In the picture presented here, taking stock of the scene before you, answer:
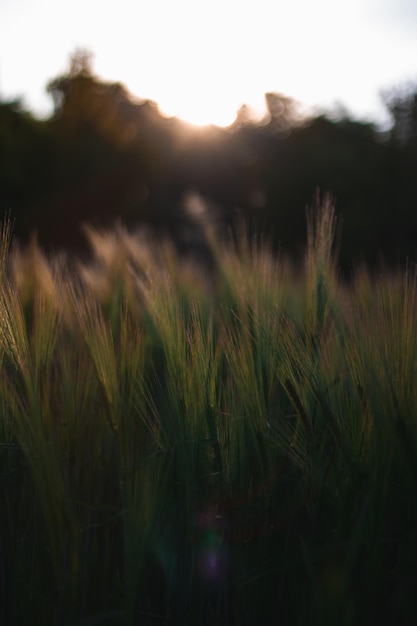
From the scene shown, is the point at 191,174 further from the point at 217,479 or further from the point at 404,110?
A: the point at 217,479

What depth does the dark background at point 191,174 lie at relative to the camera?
9797 mm

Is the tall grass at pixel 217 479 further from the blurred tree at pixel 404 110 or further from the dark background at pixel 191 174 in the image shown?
the blurred tree at pixel 404 110

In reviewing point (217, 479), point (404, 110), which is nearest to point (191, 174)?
point (404, 110)

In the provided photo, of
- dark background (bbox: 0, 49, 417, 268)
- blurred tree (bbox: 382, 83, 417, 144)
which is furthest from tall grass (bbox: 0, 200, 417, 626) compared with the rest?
blurred tree (bbox: 382, 83, 417, 144)

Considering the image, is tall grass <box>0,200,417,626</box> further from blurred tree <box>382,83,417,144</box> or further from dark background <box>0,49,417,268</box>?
blurred tree <box>382,83,417,144</box>

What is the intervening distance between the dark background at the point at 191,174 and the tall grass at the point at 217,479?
6.71 metres

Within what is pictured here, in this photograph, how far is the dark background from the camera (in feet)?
32.1

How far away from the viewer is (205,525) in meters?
1.28

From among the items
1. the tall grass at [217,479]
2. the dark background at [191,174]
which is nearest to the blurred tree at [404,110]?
the dark background at [191,174]

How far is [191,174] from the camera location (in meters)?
14.8

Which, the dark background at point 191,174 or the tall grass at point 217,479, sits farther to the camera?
the dark background at point 191,174


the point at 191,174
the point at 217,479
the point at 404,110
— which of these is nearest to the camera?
the point at 217,479

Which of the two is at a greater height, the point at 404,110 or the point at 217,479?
the point at 404,110

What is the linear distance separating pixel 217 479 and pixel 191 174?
553 inches
